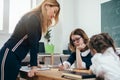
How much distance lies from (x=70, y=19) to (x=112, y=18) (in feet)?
3.88

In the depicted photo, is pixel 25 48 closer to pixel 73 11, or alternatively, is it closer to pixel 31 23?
pixel 31 23

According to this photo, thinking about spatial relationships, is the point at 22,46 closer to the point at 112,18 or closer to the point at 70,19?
the point at 112,18

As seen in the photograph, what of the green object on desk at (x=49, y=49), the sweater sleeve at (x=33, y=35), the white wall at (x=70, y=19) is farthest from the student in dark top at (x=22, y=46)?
the white wall at (x=70, y=19)

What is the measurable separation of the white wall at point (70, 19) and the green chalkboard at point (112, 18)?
367mm

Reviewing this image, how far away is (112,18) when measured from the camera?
396cm

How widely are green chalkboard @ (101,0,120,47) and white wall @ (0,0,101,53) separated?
1.21ft

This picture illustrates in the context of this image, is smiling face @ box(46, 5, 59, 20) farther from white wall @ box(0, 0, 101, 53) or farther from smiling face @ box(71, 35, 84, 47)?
white wall @ box(0, 0, 101, 53)

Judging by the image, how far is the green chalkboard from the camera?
3836 mm

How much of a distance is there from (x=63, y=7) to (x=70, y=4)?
0.20 meters

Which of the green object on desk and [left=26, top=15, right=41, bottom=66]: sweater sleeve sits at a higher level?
[left=26, top=15, right=41, bottom=66]: sweater sleeve

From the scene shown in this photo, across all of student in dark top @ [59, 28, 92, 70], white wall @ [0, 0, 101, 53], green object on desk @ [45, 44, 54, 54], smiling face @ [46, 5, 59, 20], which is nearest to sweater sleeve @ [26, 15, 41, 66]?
smiling face @ [46, 5, 59, 20]

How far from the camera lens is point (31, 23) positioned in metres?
1.65

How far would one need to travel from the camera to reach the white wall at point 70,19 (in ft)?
14.9

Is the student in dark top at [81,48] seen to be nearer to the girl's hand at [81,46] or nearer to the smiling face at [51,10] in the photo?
the girl's hand at [81,46]
